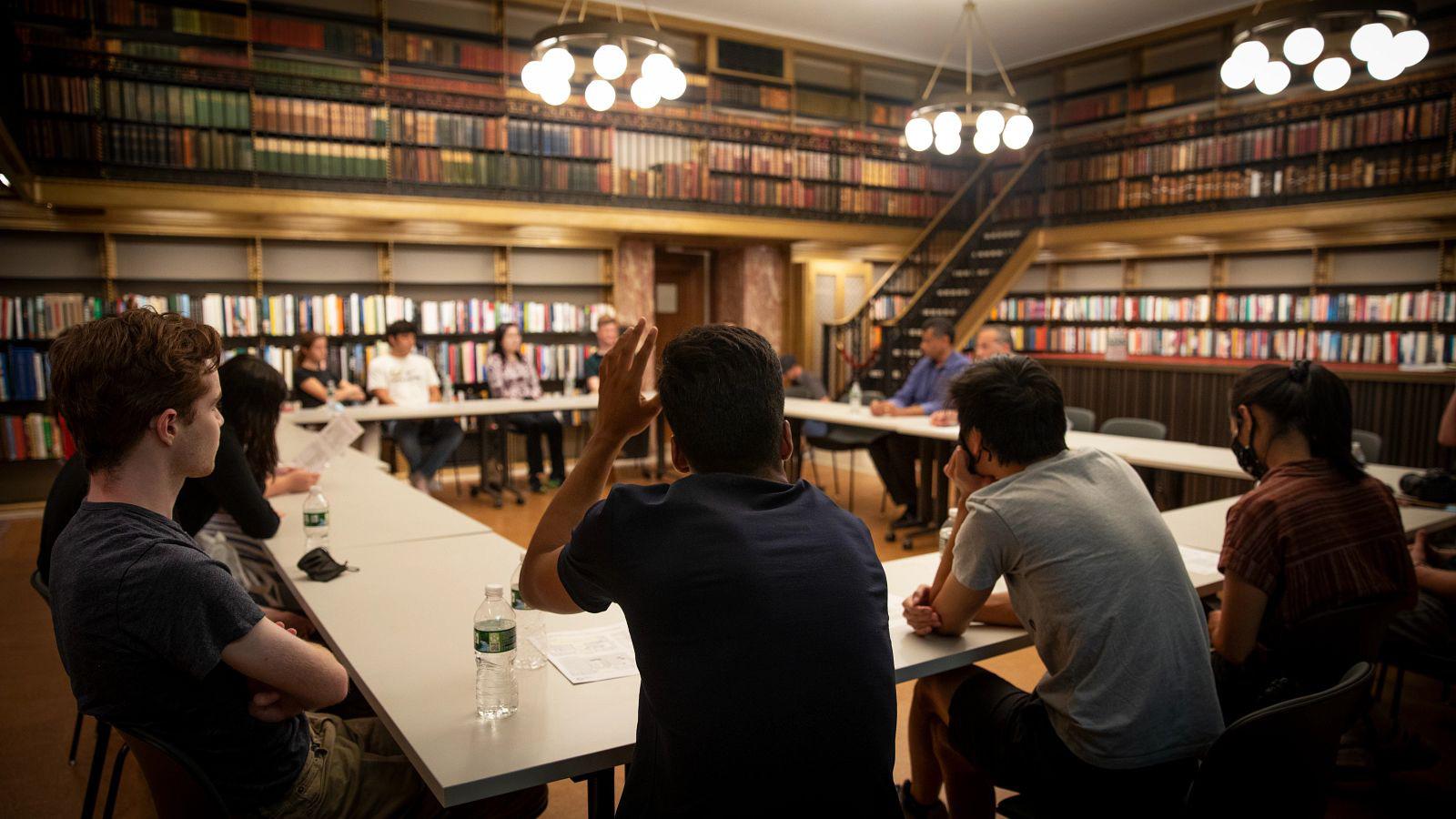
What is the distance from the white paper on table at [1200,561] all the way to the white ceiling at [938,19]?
761 cm

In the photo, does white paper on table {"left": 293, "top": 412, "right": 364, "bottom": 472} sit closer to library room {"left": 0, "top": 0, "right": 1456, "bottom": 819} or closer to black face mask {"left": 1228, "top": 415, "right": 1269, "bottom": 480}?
library room {"left": 0, "top": 0, "right": 1456, "bottom": 819}

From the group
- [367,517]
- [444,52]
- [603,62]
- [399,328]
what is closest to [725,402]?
[367,517]

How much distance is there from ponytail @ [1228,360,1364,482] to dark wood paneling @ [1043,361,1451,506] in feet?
8.55

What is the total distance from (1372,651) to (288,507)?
3357mm

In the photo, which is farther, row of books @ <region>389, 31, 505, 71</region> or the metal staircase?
the metal staircase

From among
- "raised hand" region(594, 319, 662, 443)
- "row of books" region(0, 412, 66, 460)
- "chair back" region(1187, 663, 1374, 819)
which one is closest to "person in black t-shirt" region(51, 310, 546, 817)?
"raised hand" region(594, 319, 662, 443)

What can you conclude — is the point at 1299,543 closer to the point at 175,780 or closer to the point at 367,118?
the point at 175,780

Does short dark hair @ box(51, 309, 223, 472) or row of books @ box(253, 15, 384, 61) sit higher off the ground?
row of books @ box(253, 15, 384, 61)

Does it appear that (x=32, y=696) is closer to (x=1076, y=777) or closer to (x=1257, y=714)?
(x=1076, y=777)

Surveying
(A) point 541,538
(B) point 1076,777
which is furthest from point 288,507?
(B) point 1076,777

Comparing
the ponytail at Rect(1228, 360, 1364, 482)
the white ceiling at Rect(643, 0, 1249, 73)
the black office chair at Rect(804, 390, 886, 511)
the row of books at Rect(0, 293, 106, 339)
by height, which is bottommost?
the black office chair at Rect(804, 390, 886, 511)

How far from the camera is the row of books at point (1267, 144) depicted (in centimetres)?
766

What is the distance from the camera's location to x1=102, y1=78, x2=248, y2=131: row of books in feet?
21.9

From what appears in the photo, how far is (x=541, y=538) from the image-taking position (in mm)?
1428
